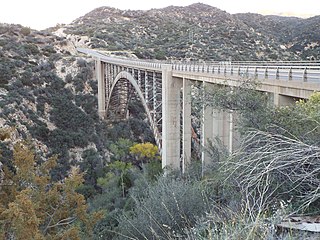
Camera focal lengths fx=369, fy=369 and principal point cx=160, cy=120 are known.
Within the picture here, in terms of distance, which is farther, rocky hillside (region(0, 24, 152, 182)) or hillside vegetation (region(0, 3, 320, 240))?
rocky hillside (region(0, 24, 152, 182))

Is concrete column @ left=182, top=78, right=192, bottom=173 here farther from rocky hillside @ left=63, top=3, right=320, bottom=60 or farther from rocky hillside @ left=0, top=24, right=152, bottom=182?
rocky hillside @ left=63, top=3, right=320, bottom=60

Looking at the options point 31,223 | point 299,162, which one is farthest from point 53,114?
point 299,162

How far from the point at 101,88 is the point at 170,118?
2163 cm

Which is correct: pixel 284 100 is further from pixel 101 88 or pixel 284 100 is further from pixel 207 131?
pixel 101 88

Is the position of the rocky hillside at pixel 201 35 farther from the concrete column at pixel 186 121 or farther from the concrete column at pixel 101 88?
the concrete column at pixel 186 121

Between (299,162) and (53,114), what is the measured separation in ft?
100

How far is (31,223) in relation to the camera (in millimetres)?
8289

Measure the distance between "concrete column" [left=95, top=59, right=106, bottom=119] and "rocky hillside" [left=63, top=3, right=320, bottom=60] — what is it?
593 inches

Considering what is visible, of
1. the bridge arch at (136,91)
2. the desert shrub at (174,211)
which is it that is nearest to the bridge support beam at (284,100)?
the desert shrub at (174,211)

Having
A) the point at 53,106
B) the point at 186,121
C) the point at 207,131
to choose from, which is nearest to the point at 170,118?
the point at 186,121

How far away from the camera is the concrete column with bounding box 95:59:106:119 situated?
38844mm

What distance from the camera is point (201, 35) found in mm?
67625

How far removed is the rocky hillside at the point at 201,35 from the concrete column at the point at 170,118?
33.4 m

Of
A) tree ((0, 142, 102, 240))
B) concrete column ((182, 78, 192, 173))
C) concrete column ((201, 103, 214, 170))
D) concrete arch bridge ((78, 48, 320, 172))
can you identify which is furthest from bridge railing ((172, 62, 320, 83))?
tree ((0, 142, 102, 240))
